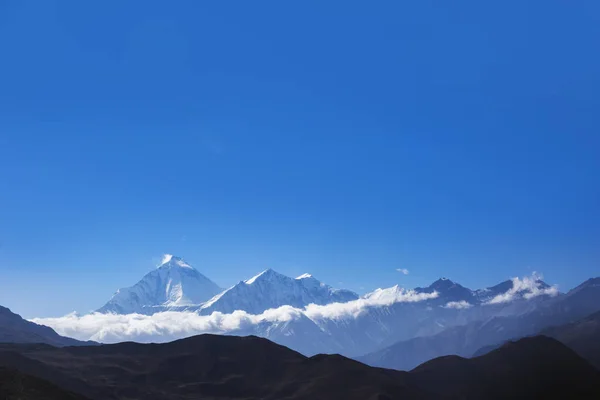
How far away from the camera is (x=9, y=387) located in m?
177

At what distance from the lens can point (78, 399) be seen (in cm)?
18375

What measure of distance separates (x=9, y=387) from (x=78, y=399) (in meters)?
20.5

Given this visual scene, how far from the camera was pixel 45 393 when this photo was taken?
179250 millimetres

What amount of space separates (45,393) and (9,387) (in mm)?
10558

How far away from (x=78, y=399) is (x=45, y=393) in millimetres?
10157
